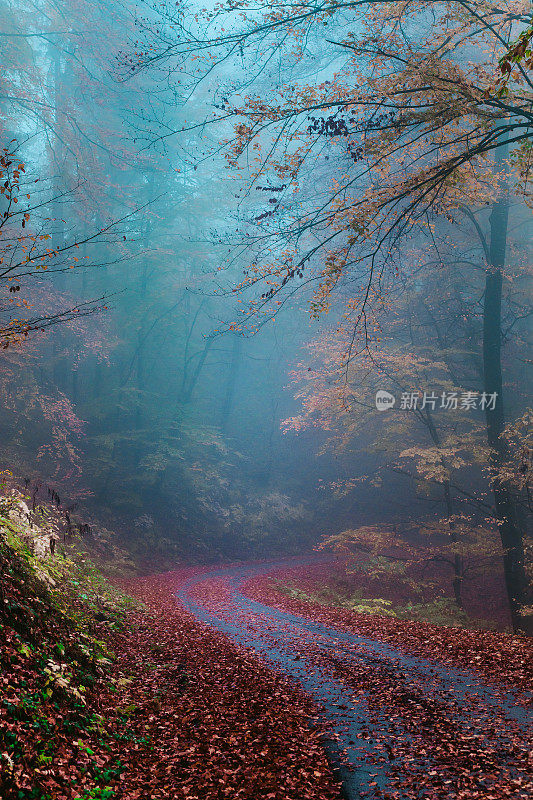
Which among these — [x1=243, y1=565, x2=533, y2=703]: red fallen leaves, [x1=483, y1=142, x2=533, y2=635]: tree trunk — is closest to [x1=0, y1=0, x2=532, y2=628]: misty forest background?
[x1=483, y1=142, x2=533, y2=635]: tree trunk

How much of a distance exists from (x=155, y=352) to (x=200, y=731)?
76.8 feet

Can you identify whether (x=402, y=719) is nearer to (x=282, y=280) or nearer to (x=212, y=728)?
(x=212, y=728)

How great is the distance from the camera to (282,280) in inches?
256

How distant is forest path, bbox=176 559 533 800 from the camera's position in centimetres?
346

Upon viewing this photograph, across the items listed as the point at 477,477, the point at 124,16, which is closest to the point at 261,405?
the point at 477,477

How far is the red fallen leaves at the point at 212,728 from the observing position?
3.47 meters

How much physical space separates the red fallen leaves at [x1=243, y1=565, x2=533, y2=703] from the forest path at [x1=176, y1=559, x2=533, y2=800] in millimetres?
246

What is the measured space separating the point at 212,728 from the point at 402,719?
1.67 meters

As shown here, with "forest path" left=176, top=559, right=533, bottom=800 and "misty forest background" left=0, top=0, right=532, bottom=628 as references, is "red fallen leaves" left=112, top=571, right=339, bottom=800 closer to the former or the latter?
"forest path" left=176, top=559, right=533, bottom=800

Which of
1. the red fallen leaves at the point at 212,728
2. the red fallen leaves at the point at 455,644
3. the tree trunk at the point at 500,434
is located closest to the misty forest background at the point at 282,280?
the tree trunk at the point at 500,434

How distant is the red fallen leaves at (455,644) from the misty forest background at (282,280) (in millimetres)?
3130

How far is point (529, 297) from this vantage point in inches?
601

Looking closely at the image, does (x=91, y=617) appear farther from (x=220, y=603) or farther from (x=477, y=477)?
(x=477, y=477)

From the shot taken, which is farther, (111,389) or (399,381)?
(111,389)
